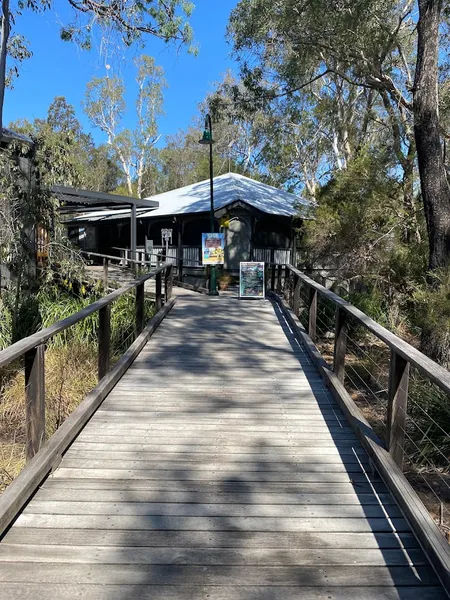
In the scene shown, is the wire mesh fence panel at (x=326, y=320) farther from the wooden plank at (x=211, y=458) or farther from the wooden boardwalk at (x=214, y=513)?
the wooden plank at (x=211, y=458)

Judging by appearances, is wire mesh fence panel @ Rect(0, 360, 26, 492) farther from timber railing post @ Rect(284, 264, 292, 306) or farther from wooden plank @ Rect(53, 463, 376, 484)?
timber railing post @ Rect(284, 264, 292, 306)

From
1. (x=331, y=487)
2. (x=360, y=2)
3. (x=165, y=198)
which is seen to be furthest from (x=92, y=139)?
(x=331, y=487)

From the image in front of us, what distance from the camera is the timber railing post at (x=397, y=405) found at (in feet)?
11.5

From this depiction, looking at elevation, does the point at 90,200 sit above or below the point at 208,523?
above

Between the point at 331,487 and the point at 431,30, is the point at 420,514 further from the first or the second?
the point at 431,30

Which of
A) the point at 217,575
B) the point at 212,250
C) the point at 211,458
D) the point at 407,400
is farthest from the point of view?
the point at 212,250

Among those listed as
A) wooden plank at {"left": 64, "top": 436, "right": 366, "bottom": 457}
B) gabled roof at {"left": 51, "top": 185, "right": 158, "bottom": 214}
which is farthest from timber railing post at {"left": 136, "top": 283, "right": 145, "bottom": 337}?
gabled roof at {"left": 51, "top": 185, "right": 158, "bottom": 214}

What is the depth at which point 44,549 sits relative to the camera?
276cm

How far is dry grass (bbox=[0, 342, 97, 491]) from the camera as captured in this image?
5277mm

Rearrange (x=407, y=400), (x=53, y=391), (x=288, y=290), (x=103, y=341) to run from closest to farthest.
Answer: (x=407, y=400) < (x=103, y=341) < (x=53, y=391) < (x=288, y=290)

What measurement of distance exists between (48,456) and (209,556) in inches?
54.1

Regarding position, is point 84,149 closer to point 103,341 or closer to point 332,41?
point 332,41

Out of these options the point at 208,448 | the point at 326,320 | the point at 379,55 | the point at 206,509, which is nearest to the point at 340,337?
the point at 208,448

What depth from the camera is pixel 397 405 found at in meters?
3.52
